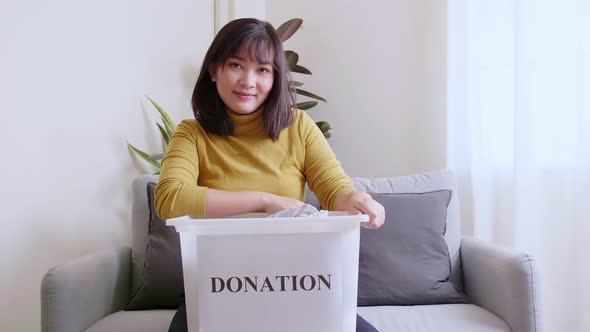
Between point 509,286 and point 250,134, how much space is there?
77 cm

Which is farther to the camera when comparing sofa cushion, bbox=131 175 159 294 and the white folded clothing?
sofa cushion, bbox=131 175 159 294

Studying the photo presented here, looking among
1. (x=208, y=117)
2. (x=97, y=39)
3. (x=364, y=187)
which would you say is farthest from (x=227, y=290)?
(x=97, y=39)

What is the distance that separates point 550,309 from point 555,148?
1.85ft

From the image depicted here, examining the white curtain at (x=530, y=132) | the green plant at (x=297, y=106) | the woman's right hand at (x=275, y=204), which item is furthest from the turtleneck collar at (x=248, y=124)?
the white curtain at (x=530, y=132)

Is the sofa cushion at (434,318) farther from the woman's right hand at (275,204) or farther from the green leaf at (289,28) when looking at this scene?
the green leaf at (289,28)

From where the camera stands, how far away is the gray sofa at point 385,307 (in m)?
1.37

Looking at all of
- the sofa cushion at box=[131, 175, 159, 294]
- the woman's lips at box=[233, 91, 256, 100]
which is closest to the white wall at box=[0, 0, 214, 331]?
the sofa cushion at box=[131, 175, 159, 294]

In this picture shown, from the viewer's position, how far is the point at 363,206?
1.06m

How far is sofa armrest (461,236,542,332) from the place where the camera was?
1410 mm

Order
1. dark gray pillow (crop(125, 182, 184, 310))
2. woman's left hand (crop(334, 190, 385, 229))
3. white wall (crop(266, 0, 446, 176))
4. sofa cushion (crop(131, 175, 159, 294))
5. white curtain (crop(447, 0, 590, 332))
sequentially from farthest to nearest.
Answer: white wall (crop(266, 0, 446, 176)) → white curtain (crop(447, 0, 590, 332)) → sofa cushion (crop(131, 175, 159, 294)) → dark gray pillow (crop(125, 182, 184, 310)) → woman's left hand (crop(334, 190, 385, 229))

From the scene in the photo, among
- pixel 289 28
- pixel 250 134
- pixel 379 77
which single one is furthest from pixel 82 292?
pixel 379 77

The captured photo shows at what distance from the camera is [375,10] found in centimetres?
247

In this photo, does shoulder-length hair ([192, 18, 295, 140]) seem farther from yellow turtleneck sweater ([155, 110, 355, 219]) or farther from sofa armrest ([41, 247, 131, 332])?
sofa armrest ([41, 247, 131, 332])

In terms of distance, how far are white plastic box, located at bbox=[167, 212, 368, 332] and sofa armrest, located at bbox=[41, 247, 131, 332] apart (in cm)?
63
